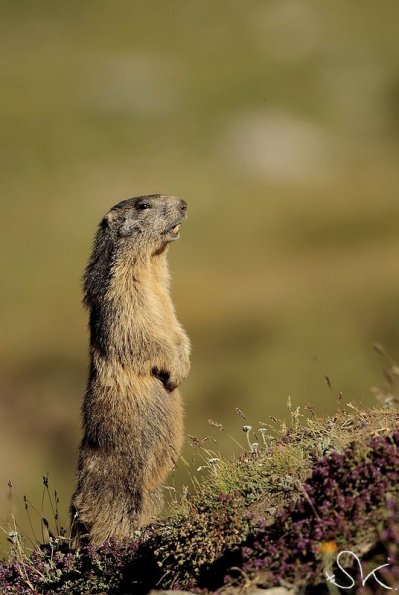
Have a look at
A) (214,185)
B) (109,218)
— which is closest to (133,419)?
(109,218)

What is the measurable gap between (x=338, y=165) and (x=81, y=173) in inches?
569

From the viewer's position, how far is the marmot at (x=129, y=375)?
827 cm

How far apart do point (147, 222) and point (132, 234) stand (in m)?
0.19

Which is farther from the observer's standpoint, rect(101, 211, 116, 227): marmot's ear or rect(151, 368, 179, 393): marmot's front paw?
rect(101, 211, 116, 227): marmot's ear

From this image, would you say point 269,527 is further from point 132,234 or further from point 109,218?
point 109,218

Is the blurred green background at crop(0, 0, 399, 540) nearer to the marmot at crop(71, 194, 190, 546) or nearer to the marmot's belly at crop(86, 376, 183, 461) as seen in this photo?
the marmot at crop(71, 194, 190, 546)

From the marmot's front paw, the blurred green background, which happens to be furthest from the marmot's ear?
the blurred green background

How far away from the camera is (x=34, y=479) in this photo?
24.8 meters

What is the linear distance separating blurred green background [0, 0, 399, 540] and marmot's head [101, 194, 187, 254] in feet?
40.8

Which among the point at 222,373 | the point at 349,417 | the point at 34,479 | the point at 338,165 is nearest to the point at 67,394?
the point at 222,373

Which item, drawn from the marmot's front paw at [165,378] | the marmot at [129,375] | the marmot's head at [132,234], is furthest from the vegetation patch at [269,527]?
the marmot's head at [132,234]

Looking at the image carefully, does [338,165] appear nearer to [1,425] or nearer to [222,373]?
[222,373]

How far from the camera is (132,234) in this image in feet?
31.1

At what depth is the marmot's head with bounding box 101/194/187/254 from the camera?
31.0ft
